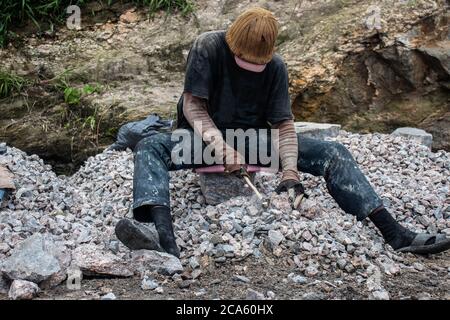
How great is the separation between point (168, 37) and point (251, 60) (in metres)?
2.47

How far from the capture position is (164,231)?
10.4ft

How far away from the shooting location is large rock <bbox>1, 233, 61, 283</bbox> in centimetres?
284

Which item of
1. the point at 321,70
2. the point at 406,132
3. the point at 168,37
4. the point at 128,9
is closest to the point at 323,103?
the point at 321,70

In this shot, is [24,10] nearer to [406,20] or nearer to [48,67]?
[48,67]

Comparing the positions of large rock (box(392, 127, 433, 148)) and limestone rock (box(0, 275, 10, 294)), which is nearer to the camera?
limestone rock (box(0, 275, 10, 294))

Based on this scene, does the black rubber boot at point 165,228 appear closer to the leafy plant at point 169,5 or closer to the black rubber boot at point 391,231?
the black rubber boot at point 391,231

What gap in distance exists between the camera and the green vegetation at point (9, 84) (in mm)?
5379

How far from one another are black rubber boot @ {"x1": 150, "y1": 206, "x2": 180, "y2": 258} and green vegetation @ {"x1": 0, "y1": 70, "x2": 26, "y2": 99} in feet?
8.73

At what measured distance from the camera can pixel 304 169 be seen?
3.80 metres

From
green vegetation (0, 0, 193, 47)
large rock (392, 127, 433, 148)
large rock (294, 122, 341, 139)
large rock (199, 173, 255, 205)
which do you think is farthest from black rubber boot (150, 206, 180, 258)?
green vegetation (0, 0, 193, 47)

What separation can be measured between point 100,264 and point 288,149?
1.28 metres

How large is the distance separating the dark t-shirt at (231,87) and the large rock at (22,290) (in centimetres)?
137

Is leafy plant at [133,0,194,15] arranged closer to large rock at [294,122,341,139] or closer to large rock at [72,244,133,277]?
large rock at [294,122,341,139]

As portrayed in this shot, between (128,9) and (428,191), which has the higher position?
(128,9)
